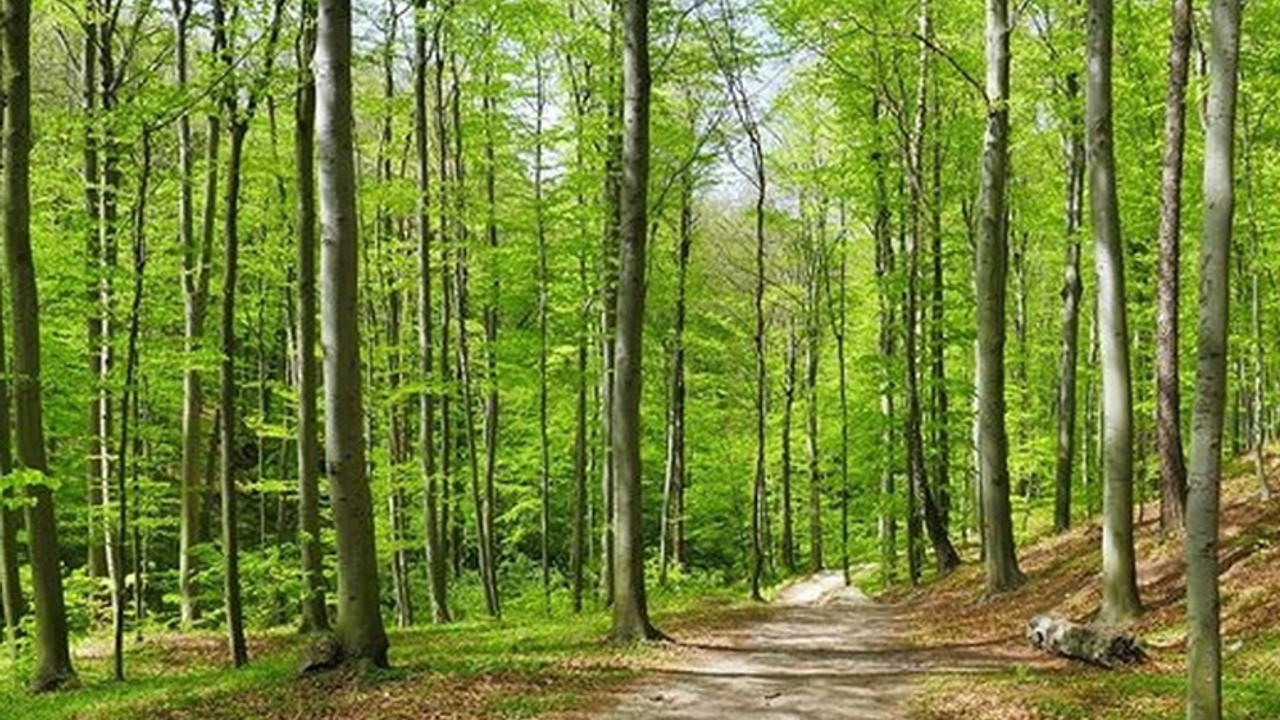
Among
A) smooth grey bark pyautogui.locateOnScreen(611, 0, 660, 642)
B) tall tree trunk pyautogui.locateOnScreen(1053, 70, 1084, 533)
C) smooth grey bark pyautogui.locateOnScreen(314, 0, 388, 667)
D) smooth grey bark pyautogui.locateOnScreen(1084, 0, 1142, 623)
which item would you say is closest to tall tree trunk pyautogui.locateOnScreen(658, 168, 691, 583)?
tall tree trunk pyautogui.locateOnScreen(1053, 70, 1084, 533)

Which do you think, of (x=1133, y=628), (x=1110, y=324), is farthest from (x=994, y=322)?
(x=1133, y=628)

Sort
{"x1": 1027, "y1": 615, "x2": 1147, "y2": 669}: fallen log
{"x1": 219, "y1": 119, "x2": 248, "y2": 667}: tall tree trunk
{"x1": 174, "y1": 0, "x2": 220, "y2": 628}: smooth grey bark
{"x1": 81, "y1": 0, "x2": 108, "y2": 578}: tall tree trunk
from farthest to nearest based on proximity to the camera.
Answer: {"x1": 174, "y1": 0, "x2": 220, "y2": 628}: smooth grey bark, {"x1": 81, "y1": 0, "x2": 108, "y2": 578}: tall tree trunk, {"x1": 219, "y1": 119, "x2": 248, "y2": 667}: tall tree trunk, {"x1": 1027, "y1": 615, "x2": 1147, "y2": 669}: fallen log

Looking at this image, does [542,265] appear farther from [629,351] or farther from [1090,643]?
[1090,643]

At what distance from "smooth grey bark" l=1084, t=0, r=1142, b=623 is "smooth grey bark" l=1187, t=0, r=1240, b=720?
6385mm

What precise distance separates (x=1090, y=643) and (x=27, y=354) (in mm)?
11141

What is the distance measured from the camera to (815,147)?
95.8ft

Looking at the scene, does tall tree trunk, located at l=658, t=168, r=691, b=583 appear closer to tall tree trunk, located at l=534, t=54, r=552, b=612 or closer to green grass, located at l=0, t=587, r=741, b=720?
tall tree trunk, located at l=534, t=54, r=552, b=612

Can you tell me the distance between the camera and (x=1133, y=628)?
38.0 ft

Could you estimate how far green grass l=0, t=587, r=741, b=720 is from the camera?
8898mm

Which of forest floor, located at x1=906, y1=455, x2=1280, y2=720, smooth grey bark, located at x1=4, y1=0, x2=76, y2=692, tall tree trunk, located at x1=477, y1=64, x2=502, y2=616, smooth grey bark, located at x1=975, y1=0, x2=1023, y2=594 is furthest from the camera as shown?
tall tree trunk, located at x1=477, y1=64, x2=502, y2=616

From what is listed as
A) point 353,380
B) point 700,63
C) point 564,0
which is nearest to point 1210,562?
point 353,380

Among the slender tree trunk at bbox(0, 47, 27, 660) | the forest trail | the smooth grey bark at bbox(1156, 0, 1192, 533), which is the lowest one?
the forest trail

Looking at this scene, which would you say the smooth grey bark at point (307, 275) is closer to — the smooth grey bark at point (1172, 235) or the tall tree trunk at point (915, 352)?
the smooth grey bark at point (1172, 235)

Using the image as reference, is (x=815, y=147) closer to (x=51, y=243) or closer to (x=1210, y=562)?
(x=51, y=243)
